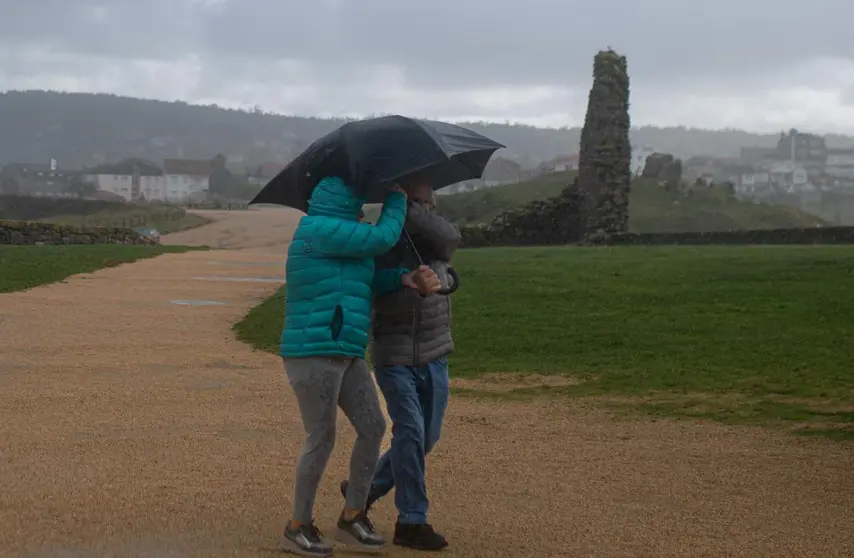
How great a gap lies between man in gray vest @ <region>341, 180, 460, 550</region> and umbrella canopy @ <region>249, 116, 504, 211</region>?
31 centimetres

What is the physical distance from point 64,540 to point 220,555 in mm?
815

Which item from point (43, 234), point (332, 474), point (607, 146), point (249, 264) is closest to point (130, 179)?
point (43, 234)

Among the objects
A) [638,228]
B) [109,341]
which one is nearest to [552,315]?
[109,341]

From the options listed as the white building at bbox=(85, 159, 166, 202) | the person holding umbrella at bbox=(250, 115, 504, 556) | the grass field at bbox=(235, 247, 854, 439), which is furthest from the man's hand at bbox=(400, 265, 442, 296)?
the white building at bbox=(85, 159, 166, 202)

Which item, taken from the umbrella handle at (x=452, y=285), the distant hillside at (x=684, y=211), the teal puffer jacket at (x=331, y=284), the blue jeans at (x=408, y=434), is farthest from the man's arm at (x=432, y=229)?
the distant hillside at (x=684, y=211)

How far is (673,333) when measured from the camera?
14430 millimetres

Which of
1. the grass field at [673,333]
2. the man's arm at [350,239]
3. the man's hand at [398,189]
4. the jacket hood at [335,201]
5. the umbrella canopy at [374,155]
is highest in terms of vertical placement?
the umbrella canopy at [374,155]

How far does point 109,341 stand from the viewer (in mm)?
14922

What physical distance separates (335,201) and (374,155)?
289mm

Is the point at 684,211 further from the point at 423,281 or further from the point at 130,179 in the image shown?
the point at 130,179

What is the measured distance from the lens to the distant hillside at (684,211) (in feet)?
144

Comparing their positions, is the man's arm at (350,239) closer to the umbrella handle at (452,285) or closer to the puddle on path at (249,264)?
the umbrella handle at (452,285)

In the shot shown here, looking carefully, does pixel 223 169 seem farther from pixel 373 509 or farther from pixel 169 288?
pixel 373 509

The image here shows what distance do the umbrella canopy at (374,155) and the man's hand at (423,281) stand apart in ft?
1.37
